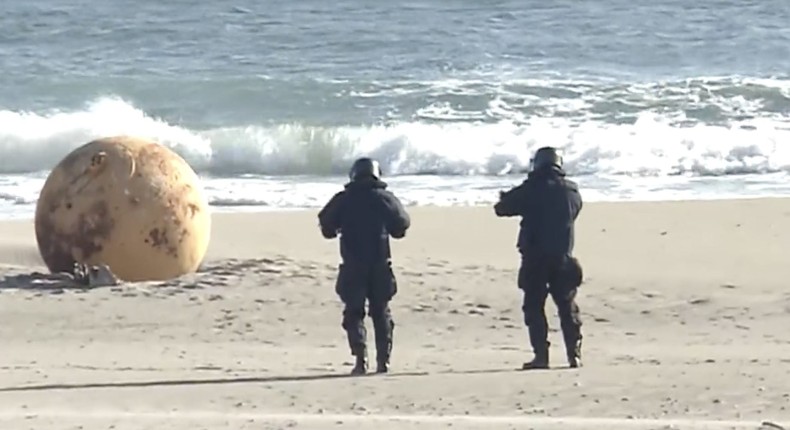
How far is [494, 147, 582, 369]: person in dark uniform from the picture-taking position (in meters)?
9.57

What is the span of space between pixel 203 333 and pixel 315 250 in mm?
3134

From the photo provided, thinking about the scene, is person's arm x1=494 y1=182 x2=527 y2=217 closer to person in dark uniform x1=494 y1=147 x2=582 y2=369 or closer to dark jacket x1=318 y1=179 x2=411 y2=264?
person in dark uniform x1=494 y1=147 x2=582 y2=369

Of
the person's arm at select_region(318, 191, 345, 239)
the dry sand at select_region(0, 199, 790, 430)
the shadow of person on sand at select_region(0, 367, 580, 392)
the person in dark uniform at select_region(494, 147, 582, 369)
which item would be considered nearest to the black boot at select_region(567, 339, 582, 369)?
the person in dark uniform at select_region(494, 147, 582, 369)

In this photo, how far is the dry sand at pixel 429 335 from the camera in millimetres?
8000

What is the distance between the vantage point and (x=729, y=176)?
20.4 metres

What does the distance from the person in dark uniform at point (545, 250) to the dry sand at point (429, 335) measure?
36 cm

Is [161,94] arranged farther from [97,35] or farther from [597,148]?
[597,148]

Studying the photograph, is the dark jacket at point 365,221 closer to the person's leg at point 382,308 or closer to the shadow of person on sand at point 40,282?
the person's leg at point 382,308

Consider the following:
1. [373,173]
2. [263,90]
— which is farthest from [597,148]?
[373,173]

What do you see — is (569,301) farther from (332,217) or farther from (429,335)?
(429,335)

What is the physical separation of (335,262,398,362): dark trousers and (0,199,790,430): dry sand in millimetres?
231

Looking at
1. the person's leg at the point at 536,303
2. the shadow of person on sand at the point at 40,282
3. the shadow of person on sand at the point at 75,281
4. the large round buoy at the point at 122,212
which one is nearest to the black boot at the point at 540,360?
the person's leg at the point at 536,303

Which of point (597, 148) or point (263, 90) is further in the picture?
point (263, 90)

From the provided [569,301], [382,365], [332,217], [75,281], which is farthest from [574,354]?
[75,281]
